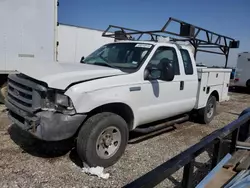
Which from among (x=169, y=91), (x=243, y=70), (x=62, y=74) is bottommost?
(x=169, y=91)

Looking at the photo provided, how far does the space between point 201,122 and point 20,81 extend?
466 cm

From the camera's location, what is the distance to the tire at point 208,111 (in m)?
6.31

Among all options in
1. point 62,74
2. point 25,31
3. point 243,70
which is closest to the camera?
point 62,74

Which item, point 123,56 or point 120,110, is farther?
point 123,56

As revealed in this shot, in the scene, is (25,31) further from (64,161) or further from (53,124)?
(53,124)

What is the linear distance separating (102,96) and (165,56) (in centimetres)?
196

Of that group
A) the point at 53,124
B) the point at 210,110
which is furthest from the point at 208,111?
the point at 53,124

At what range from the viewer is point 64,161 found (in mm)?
3781

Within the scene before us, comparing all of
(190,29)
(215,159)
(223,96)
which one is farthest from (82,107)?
(223,96)

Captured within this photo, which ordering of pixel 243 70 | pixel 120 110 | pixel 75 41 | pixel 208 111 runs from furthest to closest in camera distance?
pixel 243 70, pixel 75 41, pixel 208 111, pixel 120 110

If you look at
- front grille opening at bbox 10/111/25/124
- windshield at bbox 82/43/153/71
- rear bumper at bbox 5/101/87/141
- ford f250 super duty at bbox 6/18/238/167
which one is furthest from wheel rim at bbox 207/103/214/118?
front grille opening at bbox 10/111/25/124

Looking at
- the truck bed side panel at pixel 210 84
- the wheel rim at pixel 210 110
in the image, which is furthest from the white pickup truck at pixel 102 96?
the wheel rim at pixel 210 110

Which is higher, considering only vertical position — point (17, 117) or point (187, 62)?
point (187, 62)

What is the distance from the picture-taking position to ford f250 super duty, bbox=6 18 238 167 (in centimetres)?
321
